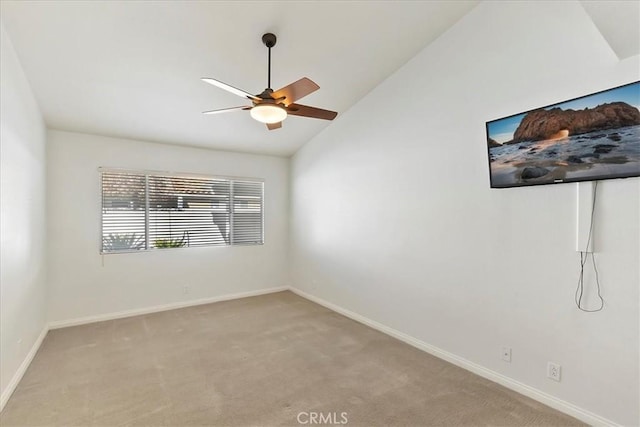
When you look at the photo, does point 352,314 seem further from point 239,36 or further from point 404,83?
point 239,36

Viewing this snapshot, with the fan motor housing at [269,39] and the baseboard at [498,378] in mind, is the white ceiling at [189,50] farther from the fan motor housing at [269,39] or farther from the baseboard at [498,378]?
the baseboard at [498,378]

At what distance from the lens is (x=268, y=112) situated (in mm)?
2404

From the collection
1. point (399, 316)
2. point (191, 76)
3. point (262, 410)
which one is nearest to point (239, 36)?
point (191, 76)

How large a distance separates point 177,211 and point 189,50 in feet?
8.76

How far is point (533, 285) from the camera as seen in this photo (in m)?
2.37

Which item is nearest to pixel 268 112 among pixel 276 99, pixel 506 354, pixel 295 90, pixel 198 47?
pixel 276 99

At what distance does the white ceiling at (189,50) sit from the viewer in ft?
7.89

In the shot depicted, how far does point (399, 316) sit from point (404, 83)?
2634mm

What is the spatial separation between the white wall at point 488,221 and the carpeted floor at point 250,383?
384 mm

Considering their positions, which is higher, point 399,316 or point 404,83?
point 404,83

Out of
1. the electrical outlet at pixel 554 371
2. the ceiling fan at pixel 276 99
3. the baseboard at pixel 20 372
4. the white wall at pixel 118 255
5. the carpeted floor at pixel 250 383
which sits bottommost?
the carpeted floor at pixel 250 383

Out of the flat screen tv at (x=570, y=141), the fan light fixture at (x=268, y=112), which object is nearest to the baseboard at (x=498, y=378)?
the flat screen tv at (x=570, y=141)

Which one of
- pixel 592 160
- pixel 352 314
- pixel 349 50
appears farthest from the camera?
pixel 352 314

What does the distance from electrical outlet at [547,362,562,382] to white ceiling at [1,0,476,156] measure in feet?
9.90
